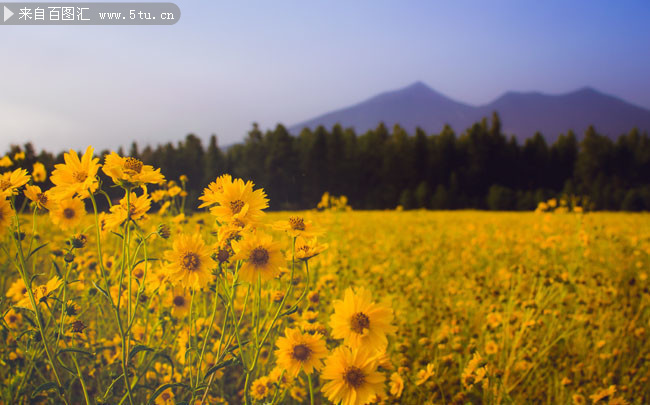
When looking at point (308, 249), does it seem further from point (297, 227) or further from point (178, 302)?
point (178, 302)

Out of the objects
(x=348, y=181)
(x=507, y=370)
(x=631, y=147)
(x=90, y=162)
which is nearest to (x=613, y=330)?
(x=507, y=370)

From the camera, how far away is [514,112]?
16388 cm

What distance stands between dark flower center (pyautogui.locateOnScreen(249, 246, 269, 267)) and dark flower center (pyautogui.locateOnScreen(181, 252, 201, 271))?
0.12 meters

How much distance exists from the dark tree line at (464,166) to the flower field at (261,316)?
17143mm

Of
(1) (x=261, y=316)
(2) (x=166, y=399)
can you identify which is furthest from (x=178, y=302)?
(1) (x=261, y=316)

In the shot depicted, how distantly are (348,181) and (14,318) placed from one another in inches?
901

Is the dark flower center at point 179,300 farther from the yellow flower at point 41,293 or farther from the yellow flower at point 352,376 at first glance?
the yellow flower at point 352,376

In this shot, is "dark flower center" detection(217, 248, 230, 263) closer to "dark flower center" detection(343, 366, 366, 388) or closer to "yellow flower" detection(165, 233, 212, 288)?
"yellow flower" detection(165, 233, 212, 288)

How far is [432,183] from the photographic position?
27281 millimetres

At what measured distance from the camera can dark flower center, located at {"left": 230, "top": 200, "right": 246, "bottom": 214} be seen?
835 millimetres

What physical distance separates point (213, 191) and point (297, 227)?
210 mm

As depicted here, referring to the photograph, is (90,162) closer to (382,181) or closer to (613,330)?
(613,330)

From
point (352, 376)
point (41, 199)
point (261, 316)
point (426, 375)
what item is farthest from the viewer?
point (261, 316)

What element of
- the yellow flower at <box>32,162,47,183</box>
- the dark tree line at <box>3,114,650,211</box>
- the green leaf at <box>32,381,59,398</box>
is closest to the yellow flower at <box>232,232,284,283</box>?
the green leaf at <box>32,381,59,398</box>
